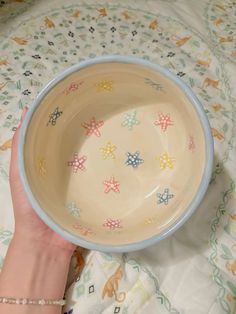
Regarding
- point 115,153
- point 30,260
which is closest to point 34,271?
point 30,260

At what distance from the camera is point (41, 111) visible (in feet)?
1.90

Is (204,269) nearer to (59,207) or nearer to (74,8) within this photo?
(59,207)

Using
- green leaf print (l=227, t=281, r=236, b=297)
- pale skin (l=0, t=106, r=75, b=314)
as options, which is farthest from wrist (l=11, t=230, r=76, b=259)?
green leaf print (l=227, t=281, r=236, b=297)

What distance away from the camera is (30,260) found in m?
0.61

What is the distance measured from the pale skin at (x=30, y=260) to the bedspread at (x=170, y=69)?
0.03 meters

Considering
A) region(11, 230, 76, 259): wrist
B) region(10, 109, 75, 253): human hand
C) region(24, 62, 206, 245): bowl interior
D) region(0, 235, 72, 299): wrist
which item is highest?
region(24, 62, 206, 245): bowl interior

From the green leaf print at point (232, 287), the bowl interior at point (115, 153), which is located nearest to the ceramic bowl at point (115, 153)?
the bowl interior at point (115, 153)

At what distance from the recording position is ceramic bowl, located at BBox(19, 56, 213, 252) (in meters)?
0.55

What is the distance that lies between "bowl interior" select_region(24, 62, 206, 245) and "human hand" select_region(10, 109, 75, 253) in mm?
35

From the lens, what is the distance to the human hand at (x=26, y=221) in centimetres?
62

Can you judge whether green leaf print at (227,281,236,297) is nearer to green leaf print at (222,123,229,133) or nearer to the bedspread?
the bedspread

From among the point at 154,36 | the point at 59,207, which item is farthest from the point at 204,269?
the point at 154,36

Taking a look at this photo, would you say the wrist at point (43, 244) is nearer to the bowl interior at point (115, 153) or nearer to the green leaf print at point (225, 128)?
the bowl interior at point (115, 153)

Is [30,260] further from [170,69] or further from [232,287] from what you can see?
[170,69]
